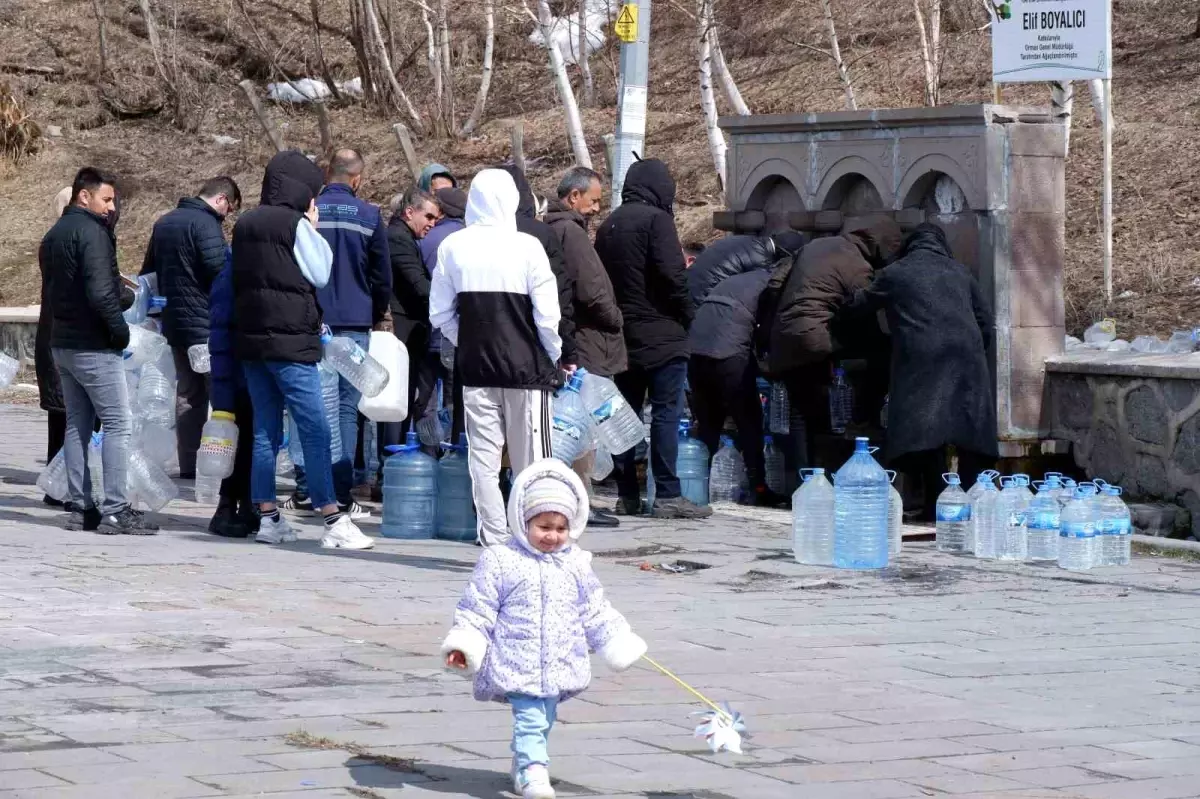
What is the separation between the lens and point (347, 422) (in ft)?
39.8

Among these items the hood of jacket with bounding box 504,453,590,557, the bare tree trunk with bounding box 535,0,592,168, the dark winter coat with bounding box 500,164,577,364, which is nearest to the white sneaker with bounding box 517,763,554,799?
the hood of jacket with bounding box 504,453,590,557

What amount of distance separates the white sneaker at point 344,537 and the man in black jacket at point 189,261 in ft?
8.15

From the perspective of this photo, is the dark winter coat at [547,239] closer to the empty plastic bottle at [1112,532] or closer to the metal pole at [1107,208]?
the empty plastic bottle at [1112,532]

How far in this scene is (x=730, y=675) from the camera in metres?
7.32

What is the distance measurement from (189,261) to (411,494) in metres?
2.58

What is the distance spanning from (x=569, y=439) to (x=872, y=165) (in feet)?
11.6

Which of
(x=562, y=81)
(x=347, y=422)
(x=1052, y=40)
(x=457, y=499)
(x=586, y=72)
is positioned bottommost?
(x=457, y=499)

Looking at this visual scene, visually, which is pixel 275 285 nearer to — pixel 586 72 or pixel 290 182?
pixel 290 182

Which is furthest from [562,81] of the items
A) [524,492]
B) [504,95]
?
[524,492]

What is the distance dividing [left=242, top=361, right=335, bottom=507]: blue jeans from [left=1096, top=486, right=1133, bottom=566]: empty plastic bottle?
13.5ft

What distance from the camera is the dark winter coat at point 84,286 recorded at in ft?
34.1

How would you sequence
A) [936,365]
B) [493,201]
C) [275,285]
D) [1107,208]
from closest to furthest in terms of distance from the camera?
[493,201] < [275,285] < [936,365] < [1107,208]

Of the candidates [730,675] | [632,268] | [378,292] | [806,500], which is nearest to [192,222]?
[378,292]

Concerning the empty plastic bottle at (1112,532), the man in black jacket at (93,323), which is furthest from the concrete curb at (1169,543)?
the man in black jacket at (93,323)
